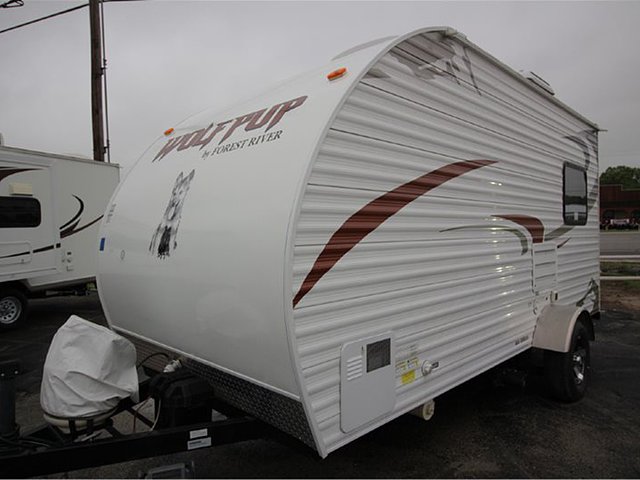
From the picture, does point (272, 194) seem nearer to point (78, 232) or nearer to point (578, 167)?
point (578, 167)

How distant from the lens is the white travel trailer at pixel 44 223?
820cm

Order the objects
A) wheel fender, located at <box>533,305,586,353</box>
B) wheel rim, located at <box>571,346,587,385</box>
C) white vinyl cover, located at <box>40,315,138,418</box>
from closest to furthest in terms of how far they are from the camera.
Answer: white vinyl cover, located at <box>40,315,138,418</box> < wheel fender, located at <box>533,305,586,353</box> < wheel rim, located at <box>571,346,587,385</box>

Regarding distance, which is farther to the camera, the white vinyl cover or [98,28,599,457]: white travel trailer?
the white vinyl cover

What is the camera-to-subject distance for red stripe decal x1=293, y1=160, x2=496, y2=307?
7.75 ft

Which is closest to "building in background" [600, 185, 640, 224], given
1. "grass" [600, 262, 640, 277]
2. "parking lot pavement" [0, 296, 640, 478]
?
"grass" [600, 262, 640, 277]

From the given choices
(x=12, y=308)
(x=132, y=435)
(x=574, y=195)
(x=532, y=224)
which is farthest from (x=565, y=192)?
(x=12, y=308)

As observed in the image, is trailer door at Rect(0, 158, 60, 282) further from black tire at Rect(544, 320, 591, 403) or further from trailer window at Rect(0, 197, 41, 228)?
black tire at Rect(544, 320, 591, 403)

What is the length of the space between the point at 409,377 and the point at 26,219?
820cm

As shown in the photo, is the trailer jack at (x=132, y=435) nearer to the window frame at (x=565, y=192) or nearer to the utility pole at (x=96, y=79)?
the window frame at (x=565, y=192)

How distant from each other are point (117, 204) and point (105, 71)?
33.9 ft

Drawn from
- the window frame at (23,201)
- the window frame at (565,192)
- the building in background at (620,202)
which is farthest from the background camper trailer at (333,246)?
the building in background at (620,202)

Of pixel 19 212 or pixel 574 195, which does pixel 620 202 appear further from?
pixel 19 212

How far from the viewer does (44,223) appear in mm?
8727

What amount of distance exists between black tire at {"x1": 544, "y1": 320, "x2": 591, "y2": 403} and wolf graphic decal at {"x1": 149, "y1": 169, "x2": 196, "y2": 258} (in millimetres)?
3671
